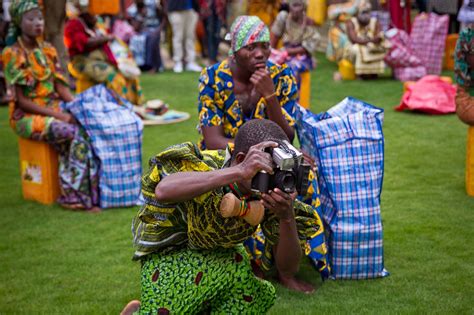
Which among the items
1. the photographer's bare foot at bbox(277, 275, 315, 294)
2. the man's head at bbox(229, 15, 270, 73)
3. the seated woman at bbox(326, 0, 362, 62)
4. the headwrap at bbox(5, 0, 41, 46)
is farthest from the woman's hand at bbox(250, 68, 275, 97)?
the seated woman at bbox(326, 0, 362, 62)

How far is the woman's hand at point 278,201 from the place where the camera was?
7.95 feet

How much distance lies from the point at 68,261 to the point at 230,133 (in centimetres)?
137

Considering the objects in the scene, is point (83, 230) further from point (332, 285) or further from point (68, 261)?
point (332, 285)

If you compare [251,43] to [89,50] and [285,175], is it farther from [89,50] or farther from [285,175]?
[89,50]

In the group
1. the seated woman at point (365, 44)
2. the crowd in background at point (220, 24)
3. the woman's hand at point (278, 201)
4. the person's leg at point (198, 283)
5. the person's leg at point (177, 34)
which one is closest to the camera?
the woman's hand at point (278, 201)

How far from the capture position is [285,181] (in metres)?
2.36

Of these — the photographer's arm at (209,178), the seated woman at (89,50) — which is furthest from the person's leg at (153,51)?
the photographer's arm at (209,178)

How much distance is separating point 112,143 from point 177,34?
780 centimetres

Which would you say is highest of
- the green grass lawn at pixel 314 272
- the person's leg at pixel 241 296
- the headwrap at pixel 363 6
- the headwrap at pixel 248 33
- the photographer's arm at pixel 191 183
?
the headwrap at pixel 248 33

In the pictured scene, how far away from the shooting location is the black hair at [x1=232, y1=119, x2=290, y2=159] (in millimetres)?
2525

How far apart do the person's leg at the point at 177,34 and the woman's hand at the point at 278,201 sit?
35.7ft

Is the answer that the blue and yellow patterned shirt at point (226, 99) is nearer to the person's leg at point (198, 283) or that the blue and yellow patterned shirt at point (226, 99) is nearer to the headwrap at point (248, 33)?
the headwrap at point (248, 33)

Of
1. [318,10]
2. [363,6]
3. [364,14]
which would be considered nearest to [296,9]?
[364,14]

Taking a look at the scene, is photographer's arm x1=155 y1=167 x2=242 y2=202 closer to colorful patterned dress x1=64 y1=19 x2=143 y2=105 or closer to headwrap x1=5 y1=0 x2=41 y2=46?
headwrap x1=5 y1=0 x2=41 y2=46
